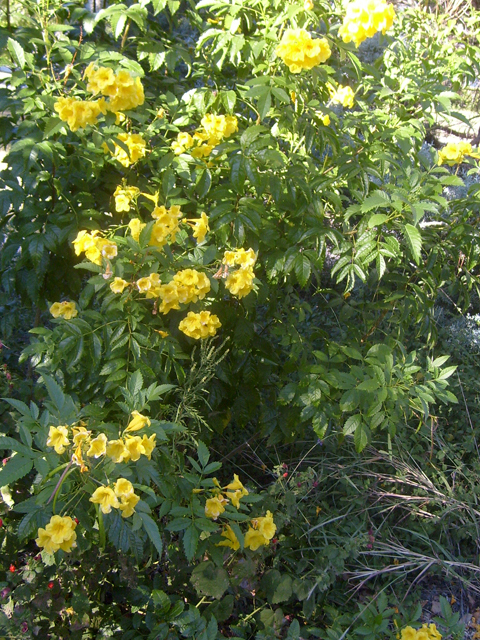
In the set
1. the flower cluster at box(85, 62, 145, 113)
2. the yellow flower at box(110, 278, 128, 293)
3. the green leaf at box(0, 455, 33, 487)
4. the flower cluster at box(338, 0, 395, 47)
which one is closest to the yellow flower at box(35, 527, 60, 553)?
the green leaf at box(0, 455, 33, 487)

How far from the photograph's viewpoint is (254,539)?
171 cm

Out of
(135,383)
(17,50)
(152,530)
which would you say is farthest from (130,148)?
(152,530)

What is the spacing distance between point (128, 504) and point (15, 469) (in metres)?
0.25

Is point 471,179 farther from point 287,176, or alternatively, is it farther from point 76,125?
point 76,125

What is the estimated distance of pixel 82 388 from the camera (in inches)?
70.3

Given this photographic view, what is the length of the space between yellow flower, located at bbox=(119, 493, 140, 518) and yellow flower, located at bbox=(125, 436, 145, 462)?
81mm

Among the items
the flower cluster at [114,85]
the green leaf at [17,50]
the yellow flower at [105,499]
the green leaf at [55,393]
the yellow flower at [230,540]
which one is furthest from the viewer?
the green leaf at [17,50]

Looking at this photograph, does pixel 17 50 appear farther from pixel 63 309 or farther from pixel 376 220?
pixel 376 220

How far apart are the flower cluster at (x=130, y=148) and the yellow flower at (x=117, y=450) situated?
91 cm

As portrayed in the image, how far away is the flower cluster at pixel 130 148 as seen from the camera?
5.83 ft

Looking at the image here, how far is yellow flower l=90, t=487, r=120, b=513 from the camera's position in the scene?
1203mm

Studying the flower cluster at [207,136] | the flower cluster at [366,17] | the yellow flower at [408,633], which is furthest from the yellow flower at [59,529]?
the flower cluster at [366,17]

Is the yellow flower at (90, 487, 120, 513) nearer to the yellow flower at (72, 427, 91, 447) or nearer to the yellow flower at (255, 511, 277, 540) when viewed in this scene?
the yellow flower at (72, 427, 91, 447)

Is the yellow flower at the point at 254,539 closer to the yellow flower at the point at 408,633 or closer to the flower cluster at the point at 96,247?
the yellow flower at the point at 408,633
